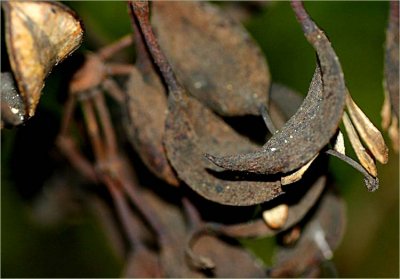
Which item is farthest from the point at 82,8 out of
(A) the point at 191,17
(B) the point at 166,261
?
(B) the point at 166,261

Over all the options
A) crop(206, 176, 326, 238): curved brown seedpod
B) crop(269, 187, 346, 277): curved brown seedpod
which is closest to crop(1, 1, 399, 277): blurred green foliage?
crop(269, 187, 346, 277): curved brown seedpod

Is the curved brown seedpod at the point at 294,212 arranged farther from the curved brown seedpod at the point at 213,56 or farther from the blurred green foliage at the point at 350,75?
the blurred green foliage at the point at 350,75

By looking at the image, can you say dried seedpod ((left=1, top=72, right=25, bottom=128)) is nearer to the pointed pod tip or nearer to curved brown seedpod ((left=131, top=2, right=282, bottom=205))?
curved brown seedpod ((left=131, top=2, right=282, bottom=205))

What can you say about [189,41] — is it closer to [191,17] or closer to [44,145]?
[191,17]

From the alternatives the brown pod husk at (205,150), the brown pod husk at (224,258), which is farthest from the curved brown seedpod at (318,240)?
the brown pod husk at (205,150)

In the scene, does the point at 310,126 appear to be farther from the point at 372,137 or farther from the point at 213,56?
the point at 213,56
